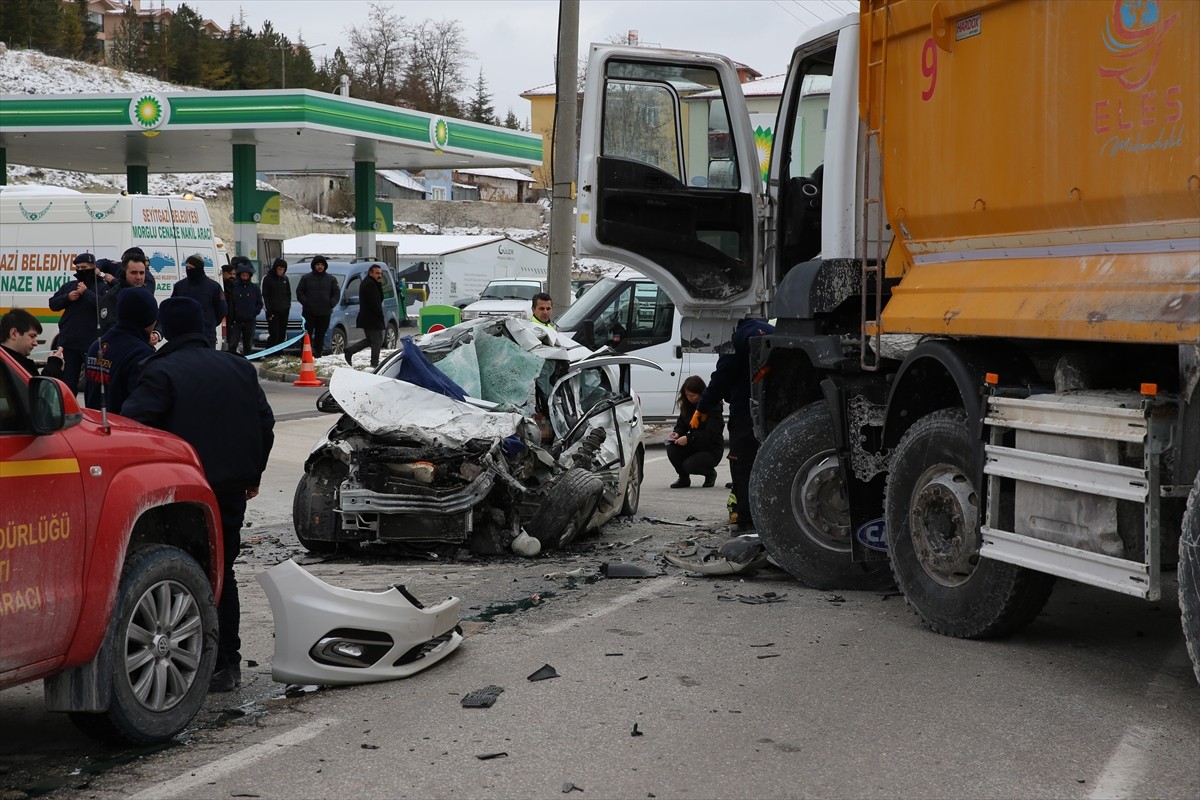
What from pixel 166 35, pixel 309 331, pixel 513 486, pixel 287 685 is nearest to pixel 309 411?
pixel 309 331

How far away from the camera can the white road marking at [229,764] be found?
4293 mm

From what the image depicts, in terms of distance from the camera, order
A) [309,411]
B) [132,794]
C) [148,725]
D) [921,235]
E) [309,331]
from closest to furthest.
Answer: [132,794] < [148,725] < [921,235] < [309,411] < [309,331]

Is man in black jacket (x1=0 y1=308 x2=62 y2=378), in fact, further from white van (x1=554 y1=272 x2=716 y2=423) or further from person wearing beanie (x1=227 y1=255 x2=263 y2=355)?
person wearing beanie (x1=227 y1=255 x2=263 y2=355)

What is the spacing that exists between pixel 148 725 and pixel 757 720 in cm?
229

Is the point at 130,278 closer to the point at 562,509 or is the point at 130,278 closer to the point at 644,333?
the point at 562,509

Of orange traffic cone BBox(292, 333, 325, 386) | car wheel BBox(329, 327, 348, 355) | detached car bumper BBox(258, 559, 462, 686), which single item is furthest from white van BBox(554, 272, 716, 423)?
car wheel BBox(329, 327, 348, 355)

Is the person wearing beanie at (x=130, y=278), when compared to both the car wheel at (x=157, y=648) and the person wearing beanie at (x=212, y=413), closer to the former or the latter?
the person wearing beanie at (x=212, y=413)

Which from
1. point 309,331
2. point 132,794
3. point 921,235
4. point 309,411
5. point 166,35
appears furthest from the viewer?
point 166,35

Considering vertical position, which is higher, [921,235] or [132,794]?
[921,235]

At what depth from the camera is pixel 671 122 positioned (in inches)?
347

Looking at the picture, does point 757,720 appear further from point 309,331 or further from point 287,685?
point 309,331

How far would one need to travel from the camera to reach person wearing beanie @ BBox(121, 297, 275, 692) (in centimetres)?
562

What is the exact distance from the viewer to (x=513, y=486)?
8.63 metres

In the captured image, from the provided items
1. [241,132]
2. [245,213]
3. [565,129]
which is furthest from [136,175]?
[565,129]
